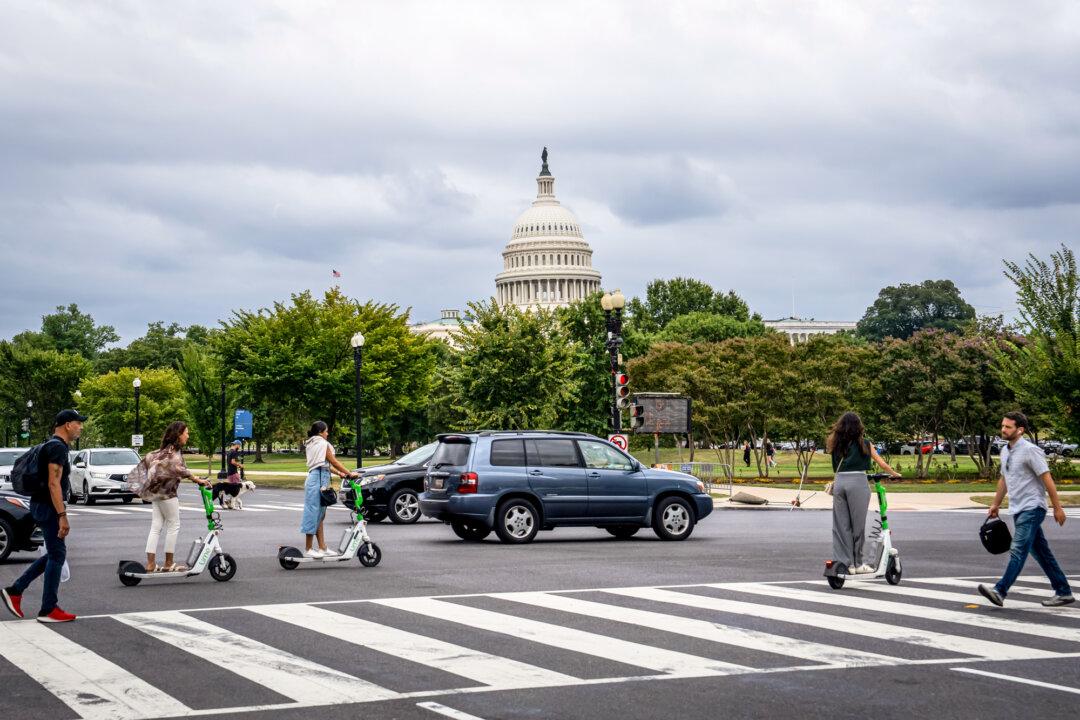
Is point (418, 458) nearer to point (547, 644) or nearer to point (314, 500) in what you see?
point (314, 500)

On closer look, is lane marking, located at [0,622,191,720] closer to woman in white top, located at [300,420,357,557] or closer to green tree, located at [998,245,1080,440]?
woman in white top, located at [300,420,357,557]

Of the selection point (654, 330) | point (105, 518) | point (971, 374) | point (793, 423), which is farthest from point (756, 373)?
point (654, 330)

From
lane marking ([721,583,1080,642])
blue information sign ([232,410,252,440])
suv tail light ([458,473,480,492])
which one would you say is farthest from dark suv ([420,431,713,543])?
blue information sign ([232,410,252,440])

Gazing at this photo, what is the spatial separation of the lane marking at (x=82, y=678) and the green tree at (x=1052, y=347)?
34126 mm

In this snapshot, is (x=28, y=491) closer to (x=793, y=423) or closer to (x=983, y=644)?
(x=983, y=644)

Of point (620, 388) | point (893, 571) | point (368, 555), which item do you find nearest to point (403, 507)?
point (620, 388)

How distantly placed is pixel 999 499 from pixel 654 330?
117 meters

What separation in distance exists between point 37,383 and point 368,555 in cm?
10119

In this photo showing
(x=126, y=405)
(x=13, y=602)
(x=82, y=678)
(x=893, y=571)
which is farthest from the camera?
(x=126, y=405)

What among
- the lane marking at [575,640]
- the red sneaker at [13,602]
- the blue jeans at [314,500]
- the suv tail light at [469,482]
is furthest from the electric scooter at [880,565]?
the red sneaker at [13,602]

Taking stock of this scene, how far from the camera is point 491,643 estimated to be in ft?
34.1

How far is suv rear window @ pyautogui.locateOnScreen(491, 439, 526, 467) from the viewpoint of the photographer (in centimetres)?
2095

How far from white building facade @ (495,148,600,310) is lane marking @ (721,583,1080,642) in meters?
159

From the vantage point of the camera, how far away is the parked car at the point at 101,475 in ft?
124
